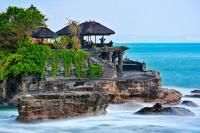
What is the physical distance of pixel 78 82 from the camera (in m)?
45.4

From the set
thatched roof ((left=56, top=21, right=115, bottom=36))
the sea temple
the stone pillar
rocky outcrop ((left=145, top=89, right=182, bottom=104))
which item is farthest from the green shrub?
the stone pillar

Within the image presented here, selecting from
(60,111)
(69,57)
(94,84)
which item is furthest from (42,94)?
(69,57)

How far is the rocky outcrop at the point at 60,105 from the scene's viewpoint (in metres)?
37.1

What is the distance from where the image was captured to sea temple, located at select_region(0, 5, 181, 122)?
125ft

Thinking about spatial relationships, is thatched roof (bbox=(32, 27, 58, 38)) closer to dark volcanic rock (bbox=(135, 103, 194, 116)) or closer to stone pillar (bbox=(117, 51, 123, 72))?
stone pillar (bbox=(117, 51, 123, 72))

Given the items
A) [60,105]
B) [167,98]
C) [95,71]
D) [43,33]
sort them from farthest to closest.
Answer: [43,33]
[167,98]
[95,71]
[60,105]

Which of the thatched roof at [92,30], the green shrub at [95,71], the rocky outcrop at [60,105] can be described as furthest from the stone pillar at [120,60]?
the rocky outcrop at [60,105]

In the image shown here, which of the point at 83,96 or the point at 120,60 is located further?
the point at 120,60

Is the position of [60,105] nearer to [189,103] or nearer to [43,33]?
[189,103]

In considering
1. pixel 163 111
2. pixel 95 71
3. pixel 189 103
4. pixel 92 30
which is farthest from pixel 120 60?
pixel 163 111

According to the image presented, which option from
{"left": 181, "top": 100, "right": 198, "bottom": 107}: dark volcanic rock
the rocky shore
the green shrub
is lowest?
{"left": 181, "top": 100, "right": 198, "bottom": 107}: dark volcanic rock

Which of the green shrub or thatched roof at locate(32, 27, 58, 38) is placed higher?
thatched roof at locate(32, 27, 58, 38)

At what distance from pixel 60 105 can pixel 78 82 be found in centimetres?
759

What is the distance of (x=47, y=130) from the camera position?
3569 cm
